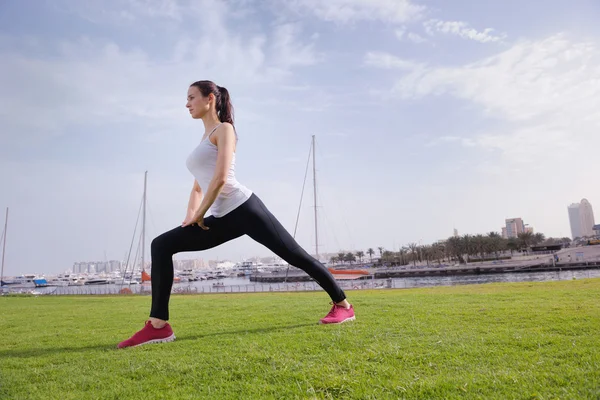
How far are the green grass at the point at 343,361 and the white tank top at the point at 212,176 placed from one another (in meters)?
1.22

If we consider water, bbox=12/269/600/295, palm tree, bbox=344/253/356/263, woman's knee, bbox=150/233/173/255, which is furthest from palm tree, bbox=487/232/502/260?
woman's knee, bbox=150/233/173/255

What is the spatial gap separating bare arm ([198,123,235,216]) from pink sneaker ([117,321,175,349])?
1149 millimetres

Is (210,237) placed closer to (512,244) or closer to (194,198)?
(194,198)

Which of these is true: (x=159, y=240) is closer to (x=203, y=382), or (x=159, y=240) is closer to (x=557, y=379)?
(x=203, y=382)

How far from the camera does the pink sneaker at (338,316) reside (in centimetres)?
411

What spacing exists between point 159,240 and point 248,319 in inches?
62.2

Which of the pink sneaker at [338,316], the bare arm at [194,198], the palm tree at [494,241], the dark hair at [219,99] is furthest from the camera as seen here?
the palm tree at [494,241]

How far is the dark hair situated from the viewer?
4.25 m

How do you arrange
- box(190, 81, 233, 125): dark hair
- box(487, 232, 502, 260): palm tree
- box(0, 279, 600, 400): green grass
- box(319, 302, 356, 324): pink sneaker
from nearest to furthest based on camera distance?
box(0, 279, 600, 400): green grass
box(319, 302, 356, 324): pink sneaker
box(190, 81, 233, 125): dark hair
box(487, 232, 502, 260): palm tree

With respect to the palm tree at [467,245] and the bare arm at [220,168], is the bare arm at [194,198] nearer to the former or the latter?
the bare arm at [220,168]

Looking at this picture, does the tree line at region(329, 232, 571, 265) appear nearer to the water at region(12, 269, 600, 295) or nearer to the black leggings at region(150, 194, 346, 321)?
the water at region(12, 269, 600, 295)

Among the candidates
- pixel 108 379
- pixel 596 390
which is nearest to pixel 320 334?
pixel 108 379

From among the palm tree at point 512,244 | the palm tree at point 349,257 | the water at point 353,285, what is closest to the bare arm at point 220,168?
the water at point 353,285

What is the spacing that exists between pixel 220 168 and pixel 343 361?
82.0 inches
